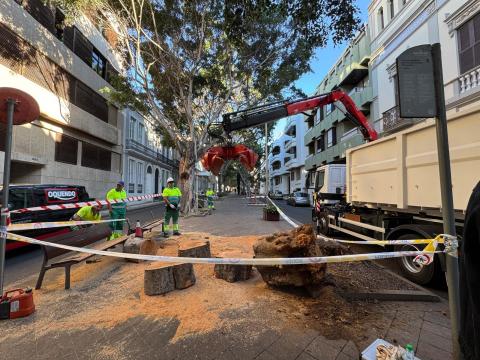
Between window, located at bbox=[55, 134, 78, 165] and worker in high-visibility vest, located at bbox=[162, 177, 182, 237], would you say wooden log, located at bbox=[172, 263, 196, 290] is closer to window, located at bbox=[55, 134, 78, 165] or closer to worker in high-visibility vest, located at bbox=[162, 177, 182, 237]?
worker in high-visibility vest, located at bbox=[162, 177, 182, 237]

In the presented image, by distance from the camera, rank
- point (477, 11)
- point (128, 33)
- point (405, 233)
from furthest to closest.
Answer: point (128, 33) < point (477, 11) < point (405, 233)

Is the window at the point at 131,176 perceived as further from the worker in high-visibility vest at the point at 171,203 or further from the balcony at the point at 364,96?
the balcony at the point at 364,96

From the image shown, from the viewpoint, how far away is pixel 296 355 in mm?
2695

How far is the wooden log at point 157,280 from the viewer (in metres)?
4.04

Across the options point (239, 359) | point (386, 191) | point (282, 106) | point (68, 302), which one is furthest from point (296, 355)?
point (282, 106)

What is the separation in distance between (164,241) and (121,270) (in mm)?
2348

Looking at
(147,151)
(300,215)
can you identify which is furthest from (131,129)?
(300,215)

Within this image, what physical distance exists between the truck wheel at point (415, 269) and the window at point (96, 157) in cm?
1981

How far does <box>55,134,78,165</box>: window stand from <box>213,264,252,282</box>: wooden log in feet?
52.6

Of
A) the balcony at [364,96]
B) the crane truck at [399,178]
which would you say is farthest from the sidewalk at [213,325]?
the balcony at [364,96]

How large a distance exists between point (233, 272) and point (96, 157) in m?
19.9

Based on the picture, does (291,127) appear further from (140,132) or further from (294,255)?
(294,255)

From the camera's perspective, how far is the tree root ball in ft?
12.4

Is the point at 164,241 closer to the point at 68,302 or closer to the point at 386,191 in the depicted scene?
the point at 68,302
